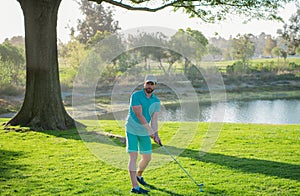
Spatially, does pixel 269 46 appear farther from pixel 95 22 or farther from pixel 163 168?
pixel 163 168

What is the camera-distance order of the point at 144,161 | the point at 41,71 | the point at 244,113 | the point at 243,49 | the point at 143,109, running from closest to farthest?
the point at 143,109
the point at 144,161
the point at 41,71
the point at 244,113
the point at 243,49

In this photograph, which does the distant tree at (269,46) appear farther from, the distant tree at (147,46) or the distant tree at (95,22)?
the distant tree at (147,46)

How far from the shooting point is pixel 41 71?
35.0ft

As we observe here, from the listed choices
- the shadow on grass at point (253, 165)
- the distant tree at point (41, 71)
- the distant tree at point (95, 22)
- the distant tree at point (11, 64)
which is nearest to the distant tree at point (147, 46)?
the distant tree at point (41, 71)

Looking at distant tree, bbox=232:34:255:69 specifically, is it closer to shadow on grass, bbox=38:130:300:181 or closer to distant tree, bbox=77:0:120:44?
distant tree, bbox=77:0:120:44

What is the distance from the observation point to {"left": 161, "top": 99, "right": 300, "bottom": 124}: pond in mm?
18875

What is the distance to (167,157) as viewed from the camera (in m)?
7.44

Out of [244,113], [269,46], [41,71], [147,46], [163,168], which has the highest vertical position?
[269,46]

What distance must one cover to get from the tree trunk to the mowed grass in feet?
2.98

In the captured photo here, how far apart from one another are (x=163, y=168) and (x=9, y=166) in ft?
8.68

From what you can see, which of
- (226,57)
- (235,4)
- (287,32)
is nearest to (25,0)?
(235,4)

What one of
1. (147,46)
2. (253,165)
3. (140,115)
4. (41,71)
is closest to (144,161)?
(140,115)

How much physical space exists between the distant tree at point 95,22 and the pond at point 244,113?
39995 millimetres

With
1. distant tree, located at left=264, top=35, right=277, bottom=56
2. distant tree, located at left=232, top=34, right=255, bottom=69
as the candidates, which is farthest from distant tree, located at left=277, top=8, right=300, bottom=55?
distant tree, located at left=264, top=35, right=277, bottom=56
